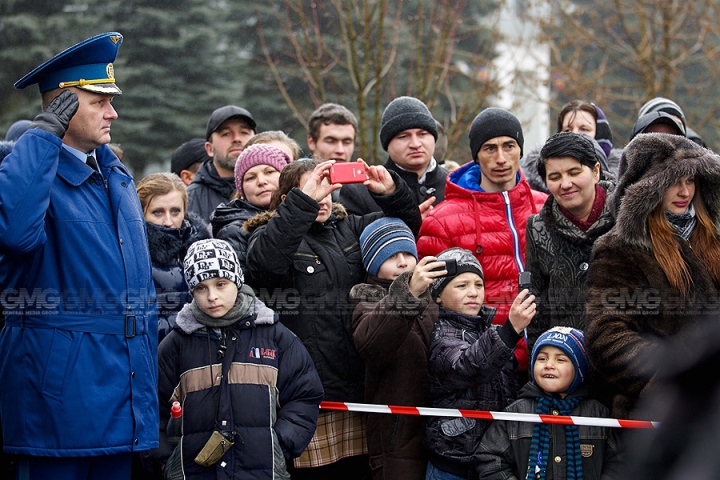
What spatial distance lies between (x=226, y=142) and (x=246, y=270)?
2258 millimetres

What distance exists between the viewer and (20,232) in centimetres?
345

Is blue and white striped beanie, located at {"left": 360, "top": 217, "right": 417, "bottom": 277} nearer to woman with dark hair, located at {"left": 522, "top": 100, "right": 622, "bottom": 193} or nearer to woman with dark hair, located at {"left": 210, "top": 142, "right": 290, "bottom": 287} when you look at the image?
woman with dark hair, located at {"left": 210, "top": 142, "right": 290, "bottom": 287}

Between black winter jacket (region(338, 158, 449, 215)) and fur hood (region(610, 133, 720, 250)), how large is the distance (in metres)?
1.34

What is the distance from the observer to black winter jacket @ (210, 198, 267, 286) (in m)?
4.89

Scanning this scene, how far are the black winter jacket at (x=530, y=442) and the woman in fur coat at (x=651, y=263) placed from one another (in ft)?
0.50

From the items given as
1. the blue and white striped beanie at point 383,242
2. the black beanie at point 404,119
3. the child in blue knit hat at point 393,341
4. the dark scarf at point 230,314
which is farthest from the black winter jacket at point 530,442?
the black beanie at point 404,119

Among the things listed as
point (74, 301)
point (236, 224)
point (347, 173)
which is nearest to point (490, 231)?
point (347, 173)

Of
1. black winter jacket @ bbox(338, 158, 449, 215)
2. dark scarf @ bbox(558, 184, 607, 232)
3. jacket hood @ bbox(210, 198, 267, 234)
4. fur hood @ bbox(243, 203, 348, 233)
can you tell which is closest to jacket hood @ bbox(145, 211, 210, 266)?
jacket hood @ bbox(210, 198, 267, 234)

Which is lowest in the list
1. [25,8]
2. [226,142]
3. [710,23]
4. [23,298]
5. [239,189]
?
[23,298]

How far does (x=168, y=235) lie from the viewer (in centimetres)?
502

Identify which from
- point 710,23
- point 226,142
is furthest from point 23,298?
point 710,23

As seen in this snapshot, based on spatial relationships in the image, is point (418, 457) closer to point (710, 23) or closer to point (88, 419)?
point (88, 419)

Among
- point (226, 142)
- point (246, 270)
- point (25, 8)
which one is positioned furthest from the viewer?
point (25, 8)

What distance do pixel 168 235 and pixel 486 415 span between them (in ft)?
6.78
